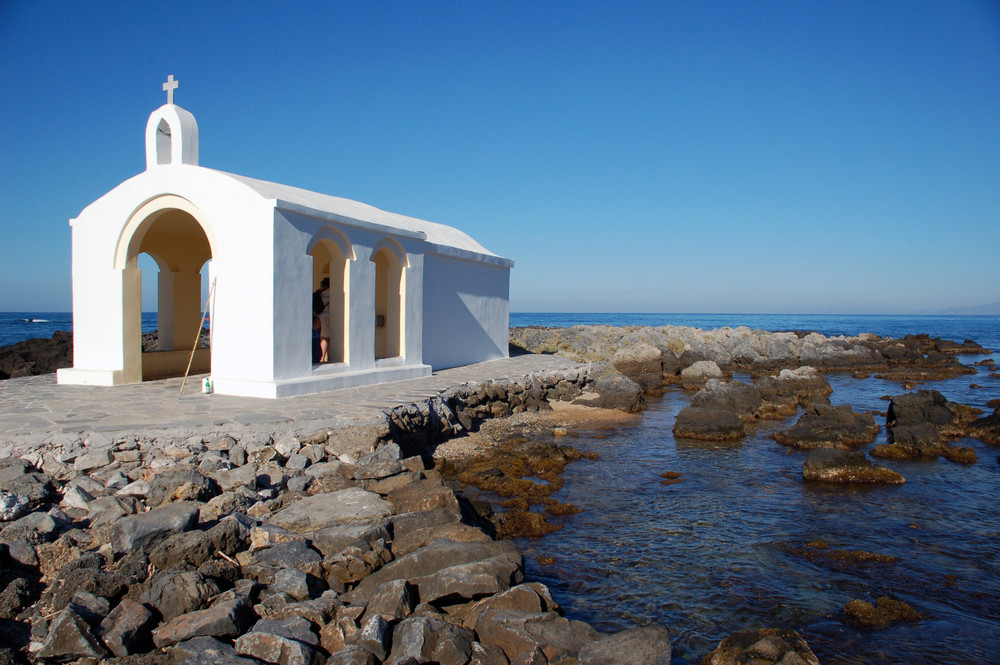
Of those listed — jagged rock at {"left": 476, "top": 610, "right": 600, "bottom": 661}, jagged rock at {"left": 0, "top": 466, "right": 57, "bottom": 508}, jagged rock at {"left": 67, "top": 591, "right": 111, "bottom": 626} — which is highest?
jagged rock at {"left": 0, "top": 466, "right": 57, "bottom": 508}

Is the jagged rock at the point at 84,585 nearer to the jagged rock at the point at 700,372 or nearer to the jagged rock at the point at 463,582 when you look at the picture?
the jagged rock at the point at 463,582

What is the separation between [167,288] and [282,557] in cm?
965

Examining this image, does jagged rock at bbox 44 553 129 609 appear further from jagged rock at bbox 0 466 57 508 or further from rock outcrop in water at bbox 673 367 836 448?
rock outcrop in water at bbox 673 367 836 448

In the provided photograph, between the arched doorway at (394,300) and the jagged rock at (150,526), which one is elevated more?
the arched doorway at (394,300)

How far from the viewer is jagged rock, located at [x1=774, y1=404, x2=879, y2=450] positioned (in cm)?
1302

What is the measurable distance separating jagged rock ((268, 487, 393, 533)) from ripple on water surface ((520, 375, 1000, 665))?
67.6 inches

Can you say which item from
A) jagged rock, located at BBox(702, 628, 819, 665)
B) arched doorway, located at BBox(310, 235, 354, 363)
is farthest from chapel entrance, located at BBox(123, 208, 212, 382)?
jagged rock, located at BBox(702, 628, 819, 665)

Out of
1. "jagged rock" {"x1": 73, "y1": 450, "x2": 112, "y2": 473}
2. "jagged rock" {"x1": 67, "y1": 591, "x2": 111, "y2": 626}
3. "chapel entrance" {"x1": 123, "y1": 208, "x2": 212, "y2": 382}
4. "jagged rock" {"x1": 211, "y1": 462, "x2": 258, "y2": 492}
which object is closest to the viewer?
"jagged rock" {"x1": 67, "y1": 591, "x2": 111, "y2": 626}

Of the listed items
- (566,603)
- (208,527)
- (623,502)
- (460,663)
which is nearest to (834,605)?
(566,603)

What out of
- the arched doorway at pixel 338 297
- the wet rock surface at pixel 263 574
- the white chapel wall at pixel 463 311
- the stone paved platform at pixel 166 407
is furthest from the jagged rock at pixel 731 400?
the wet rock surface at pixel 263 574

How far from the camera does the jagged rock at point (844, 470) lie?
10.4 meters

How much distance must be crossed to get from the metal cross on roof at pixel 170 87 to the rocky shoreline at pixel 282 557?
21.7 feet

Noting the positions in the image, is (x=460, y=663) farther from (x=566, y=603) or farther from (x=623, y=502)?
(x=623, y=502)

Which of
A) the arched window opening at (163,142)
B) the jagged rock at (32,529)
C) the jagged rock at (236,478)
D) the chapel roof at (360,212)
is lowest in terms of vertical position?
the jagged rock at (32,529)
